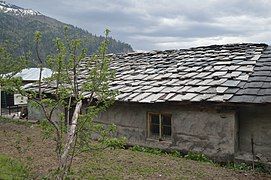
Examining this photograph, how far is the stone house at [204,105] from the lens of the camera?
7.49m

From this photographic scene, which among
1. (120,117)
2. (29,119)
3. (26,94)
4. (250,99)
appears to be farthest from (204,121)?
(29,119)

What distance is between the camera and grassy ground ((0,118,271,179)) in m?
6.02

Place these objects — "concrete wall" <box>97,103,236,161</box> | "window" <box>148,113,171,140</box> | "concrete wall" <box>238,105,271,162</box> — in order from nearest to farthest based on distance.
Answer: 1. "concrete wall" <box>238,105,271,162</box>
2. "concrete wall" <box>97,103,236,161</box>
3. "window" <box>148,113,171,140</box>

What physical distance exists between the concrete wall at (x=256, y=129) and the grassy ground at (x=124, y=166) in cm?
106

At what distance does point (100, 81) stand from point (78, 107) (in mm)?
853

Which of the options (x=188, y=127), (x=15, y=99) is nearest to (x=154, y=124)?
(x=188, y=127)

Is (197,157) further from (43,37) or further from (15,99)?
(15,99)

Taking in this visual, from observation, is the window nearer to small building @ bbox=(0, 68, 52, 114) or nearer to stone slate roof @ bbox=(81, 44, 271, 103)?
stone slate roof @ bbox=(81, 44, 271, 103)

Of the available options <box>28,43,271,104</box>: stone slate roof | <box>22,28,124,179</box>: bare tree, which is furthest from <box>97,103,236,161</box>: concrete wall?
<box>22,28,124,179</box>: bare tree

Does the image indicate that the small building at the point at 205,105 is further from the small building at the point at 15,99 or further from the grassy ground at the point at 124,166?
the small building at the point at 15,99

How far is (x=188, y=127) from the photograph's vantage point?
8.30 meters

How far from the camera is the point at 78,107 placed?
5.57 metres

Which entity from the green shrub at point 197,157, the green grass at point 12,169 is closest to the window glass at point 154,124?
the green shrub at point 197,157

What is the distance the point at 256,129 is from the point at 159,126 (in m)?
3.10
